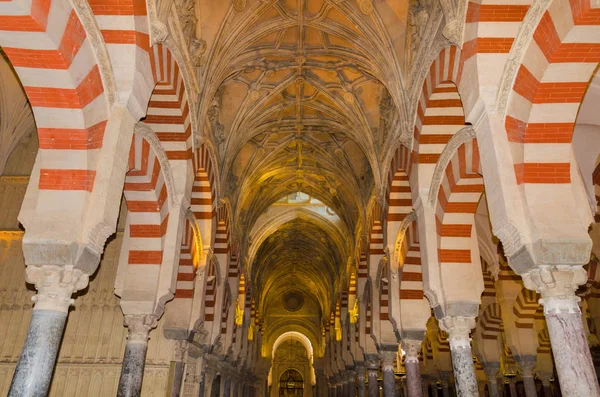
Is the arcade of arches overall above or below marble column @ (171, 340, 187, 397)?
above

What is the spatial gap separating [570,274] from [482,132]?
1624 mm

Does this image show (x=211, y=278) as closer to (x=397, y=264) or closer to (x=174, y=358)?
(x=174, y=358)

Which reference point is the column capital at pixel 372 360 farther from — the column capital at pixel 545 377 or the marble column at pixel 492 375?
the column capital at pixel 545 377

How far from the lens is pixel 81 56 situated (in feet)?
15.0

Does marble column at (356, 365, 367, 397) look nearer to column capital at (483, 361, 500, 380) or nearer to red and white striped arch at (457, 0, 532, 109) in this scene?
column capital at (483, 361, 500, 380)

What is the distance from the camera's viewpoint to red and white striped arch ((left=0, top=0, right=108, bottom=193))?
425 centimetres

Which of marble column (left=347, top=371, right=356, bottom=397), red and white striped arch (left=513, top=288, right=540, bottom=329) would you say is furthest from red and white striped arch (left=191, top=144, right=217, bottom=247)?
marble column (left=347, top=371, right=356, bottom=397)

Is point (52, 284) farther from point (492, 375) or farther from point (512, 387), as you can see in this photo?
point (512, 387)

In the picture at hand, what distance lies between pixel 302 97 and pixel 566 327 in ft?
29.7

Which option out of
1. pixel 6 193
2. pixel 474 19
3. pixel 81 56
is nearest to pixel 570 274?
pixel 474 19

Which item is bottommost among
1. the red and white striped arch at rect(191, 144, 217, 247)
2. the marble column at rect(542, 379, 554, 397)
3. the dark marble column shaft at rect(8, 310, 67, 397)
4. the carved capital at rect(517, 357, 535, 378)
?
the dark marble column shaft at rect(8, 310, 67, 397)

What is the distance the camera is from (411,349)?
873 centimetres

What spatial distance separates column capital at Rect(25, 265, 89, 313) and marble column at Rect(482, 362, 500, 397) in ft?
33.1

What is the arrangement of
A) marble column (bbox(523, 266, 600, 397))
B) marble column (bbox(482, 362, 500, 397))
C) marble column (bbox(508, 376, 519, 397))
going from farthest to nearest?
marble column (bbox(508, 376, 519, 397)) < marble column (bbox(482, 362, 500, 397)) < marble column (bbox(523, 266, 600, 397))
